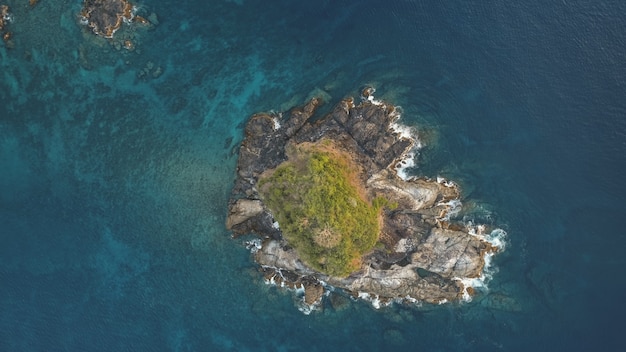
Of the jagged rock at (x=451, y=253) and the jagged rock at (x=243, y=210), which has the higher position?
the jagged rock at (x=451, y=253)

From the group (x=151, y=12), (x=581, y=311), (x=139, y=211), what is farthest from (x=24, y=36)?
(x=581, y=311)

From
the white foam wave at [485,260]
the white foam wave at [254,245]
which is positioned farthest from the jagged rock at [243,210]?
the white foam wave at [485,260]

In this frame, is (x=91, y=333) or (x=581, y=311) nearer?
(x=581, y=311)

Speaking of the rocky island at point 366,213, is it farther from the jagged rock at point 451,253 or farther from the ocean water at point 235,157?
the ocean water at point 235,157

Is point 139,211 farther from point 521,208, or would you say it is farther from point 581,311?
point 581,311

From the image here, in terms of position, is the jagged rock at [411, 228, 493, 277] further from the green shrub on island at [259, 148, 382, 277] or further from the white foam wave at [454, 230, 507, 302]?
the green shrub on island at [259, 148, 382, 277]

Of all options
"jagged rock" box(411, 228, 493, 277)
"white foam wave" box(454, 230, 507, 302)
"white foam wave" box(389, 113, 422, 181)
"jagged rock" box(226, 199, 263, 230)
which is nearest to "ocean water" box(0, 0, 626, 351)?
"white foam wave" box(454, 230, 507, 302)

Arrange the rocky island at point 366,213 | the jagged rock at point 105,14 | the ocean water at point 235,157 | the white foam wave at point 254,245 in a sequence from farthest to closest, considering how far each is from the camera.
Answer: the white foam wave at point 254,245 → the jagged rock at point 105,14 → the ocean water at point 235,157 → the rocky island at point 366,213
